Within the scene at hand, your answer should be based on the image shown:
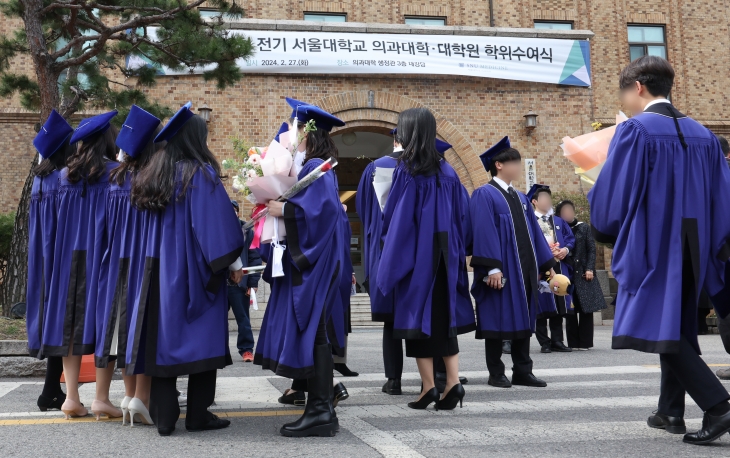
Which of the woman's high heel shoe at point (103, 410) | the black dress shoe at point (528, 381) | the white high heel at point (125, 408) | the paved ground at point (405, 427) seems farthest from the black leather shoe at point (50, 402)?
the black dress shoe at point (528, 381)

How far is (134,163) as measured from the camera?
4.66 meters

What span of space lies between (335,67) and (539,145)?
5364 millimetres

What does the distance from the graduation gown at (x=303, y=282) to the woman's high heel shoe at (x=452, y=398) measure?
1.06 m

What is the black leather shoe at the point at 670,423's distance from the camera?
4.08 meters

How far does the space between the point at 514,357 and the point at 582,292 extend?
11.6 feet

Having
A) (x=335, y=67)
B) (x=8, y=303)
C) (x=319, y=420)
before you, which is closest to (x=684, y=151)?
(x=319, y=420)

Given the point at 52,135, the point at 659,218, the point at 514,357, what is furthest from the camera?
the point at 514,357

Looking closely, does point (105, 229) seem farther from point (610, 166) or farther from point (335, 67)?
point (335, 67)

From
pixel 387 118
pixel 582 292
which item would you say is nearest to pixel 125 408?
pixel 582 292

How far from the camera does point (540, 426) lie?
4305 mm

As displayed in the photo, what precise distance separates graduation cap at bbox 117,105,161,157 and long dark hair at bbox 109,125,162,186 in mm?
56

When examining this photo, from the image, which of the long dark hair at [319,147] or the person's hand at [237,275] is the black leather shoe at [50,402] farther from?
the long dark hair at [319,147]

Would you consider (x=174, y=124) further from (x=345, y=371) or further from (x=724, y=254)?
(x=345, y=371)

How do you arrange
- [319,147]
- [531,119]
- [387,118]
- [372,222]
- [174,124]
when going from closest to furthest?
[174,124], [319,147], [372,222], [387,118], [531,119]
